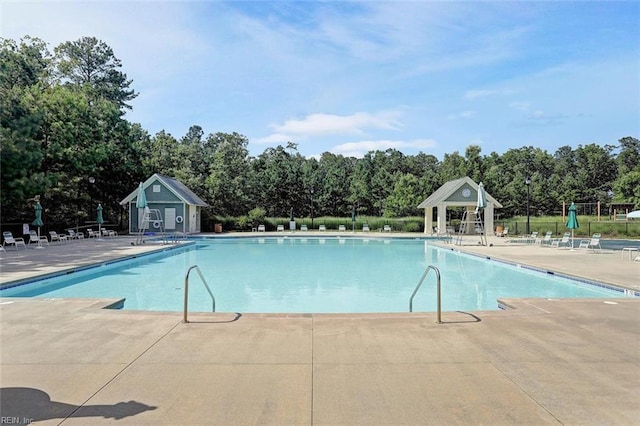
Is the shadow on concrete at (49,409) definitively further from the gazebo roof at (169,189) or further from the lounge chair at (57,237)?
the gazebo roof at (169,189)

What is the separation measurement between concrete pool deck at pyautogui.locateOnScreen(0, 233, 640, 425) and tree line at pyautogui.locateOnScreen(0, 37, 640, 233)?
14.7m

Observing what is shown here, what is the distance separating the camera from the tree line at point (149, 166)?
19.7 meters

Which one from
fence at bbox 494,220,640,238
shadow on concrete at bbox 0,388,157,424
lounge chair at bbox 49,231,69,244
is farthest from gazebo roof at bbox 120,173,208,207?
shadow on concrete at bbox 0,388,157,424

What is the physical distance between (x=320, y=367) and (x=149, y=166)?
29.5m

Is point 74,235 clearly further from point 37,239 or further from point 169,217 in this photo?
point 169,217

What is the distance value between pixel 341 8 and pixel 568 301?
871 cm

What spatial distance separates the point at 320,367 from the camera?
13.3 ft

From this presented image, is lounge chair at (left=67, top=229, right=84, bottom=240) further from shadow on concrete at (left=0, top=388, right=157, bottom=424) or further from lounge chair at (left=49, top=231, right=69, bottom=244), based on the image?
shadow on concrete at (left=0, top=388, right=157, bottom=424)

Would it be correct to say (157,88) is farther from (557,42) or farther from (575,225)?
(575,225)

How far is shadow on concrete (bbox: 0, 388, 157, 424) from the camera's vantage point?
3076 millimetres

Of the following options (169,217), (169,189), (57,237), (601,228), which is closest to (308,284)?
(57,237)

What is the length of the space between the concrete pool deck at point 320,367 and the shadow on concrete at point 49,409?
1 cm

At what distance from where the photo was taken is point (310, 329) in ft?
17.6

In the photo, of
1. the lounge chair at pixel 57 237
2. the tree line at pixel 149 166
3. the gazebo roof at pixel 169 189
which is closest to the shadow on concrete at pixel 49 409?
the tree line at pixel 149 166
